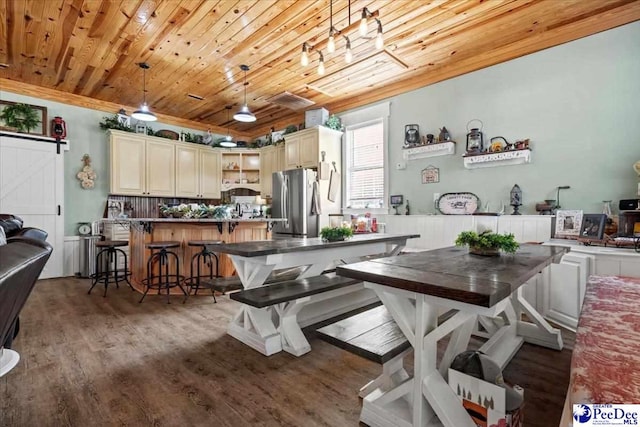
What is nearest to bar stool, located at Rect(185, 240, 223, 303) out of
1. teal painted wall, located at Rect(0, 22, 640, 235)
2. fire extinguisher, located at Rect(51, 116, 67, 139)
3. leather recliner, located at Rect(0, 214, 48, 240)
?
leather recliner, located at Rect(0, 214, 48, 240)

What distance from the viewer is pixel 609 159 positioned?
10.6ft

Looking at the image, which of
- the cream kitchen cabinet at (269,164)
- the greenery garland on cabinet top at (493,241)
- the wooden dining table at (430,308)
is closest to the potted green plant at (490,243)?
the greenery garland on cabinet top at (493,241)

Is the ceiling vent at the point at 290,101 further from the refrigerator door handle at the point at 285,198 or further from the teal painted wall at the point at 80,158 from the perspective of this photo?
the teal painted wall at the point at 80,158

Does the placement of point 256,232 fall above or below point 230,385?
above

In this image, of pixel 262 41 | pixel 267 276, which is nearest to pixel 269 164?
pixel 262 41

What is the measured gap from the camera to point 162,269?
415 centimetres

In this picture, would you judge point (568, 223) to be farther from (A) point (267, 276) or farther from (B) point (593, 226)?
(A) point (267, 276)

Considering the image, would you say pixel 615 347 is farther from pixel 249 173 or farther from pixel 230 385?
pixel 249 173

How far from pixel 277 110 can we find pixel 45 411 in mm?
5566

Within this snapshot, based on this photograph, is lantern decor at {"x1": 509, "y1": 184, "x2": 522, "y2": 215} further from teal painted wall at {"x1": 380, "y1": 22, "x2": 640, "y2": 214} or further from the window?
the window

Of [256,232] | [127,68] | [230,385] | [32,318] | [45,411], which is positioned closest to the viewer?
[45,411]

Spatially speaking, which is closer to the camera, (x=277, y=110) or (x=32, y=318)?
(x=32, y=318)

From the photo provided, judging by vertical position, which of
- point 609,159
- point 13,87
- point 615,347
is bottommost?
point 615,347

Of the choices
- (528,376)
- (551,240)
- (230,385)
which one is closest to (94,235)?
(230,385)
